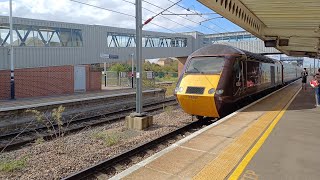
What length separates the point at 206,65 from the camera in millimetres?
11008

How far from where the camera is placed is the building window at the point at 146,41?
32.8m

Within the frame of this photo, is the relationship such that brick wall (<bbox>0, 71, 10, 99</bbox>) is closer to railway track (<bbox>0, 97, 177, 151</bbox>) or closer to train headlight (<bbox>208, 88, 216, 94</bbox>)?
railway track (<bbox>0, 97, 177, 151</bbox>)

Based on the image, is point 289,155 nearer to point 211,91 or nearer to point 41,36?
point 211,91

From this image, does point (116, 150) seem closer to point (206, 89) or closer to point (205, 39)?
point (206, 89)

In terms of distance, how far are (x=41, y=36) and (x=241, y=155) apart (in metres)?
22.7

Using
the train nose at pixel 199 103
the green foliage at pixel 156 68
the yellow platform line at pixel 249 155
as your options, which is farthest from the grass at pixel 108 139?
the green foliage at pixel 156 68

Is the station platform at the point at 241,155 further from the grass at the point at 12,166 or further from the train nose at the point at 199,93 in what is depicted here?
the grass at the point at 12,166

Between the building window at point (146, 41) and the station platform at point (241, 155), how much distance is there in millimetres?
25756

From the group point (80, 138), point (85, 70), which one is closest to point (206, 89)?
point (80, 138)

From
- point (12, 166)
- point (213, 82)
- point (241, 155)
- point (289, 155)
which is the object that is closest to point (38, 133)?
point (12, 166)

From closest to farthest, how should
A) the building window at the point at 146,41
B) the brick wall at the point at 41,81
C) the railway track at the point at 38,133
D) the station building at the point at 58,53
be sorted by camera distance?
1. the railway track at the point at 38,133
2. the brick wall at the point at 41,81
3. the station building at the point at 58,53
4. the building window at the point at 146,41

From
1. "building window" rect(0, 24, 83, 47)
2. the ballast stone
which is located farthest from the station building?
the ballast stone

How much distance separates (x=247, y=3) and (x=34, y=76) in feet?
58.9

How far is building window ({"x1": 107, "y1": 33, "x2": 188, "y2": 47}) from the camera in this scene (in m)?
32.8
